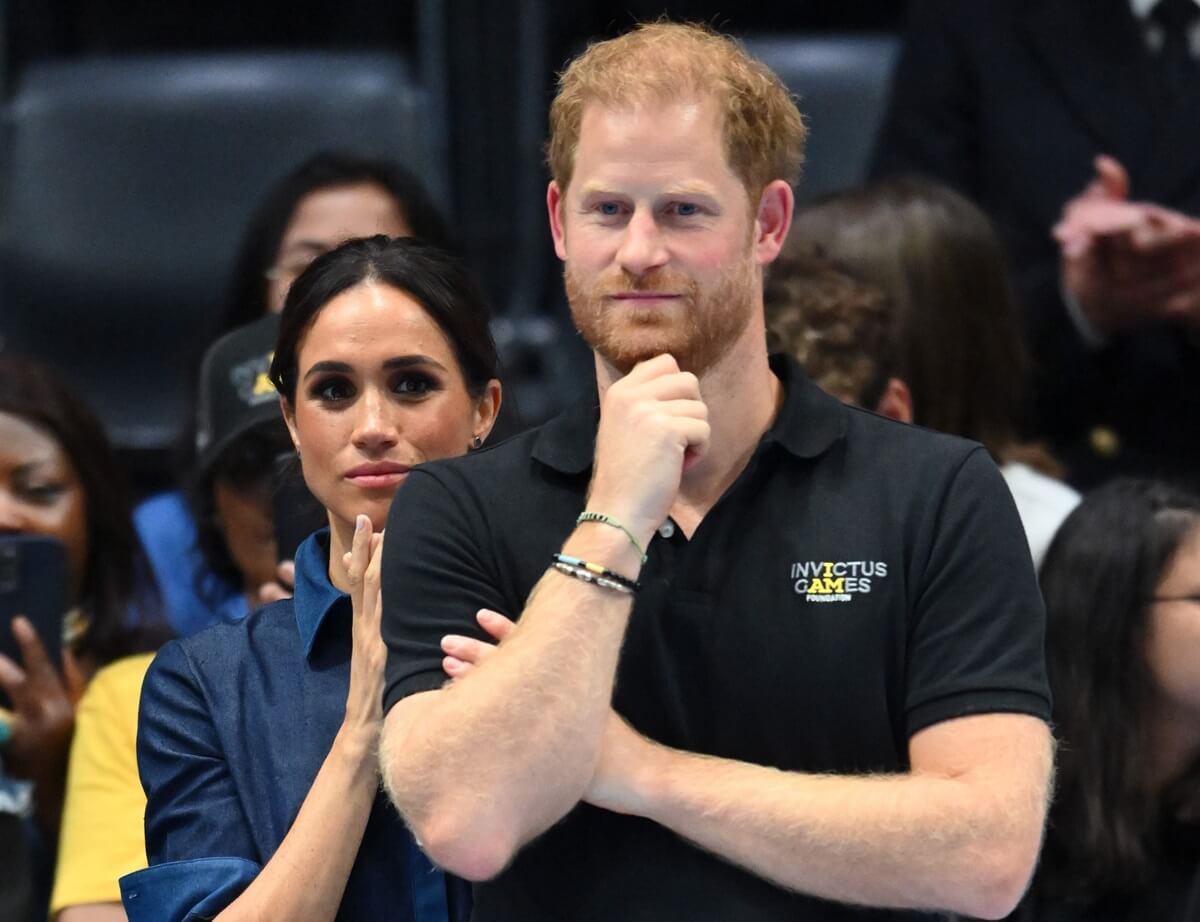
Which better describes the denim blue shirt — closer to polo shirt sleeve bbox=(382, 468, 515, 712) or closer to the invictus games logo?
polo shirt sleeve bbox=(382, 468, 515, 712)

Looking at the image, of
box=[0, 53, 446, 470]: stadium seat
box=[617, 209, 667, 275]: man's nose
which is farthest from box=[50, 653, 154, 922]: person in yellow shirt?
box=[0, 53, 446, 470]: stadium seat

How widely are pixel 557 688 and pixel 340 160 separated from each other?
2.02 m

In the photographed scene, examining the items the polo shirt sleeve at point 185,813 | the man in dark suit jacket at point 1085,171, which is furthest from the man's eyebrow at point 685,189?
the man in dark suit jacket at point 1085,171

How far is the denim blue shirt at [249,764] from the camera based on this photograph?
2400 mm

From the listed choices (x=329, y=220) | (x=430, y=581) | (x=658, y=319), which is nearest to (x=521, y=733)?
(x=430, y=581)

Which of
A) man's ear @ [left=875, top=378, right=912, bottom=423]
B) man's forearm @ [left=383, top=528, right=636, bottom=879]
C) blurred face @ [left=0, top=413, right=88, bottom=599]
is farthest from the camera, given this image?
blurred face @ [left=0, top=413, right=88, bottom=599]

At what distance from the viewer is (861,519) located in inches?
87.2

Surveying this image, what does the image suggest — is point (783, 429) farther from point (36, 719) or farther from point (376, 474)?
point (36, 719)

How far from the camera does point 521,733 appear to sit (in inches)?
79.8

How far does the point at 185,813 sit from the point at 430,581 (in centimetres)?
50

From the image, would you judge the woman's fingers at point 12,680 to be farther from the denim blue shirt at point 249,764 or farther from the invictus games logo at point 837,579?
the invictus games logo at point 837,579

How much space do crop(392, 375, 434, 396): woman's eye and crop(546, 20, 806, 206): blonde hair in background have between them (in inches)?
14.2

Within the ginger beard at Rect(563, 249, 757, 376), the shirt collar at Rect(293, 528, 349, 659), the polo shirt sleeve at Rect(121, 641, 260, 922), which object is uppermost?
the ginger beard at Rect(563, 249, 757, 376)

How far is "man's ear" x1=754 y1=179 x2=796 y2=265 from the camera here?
2.29 meters
